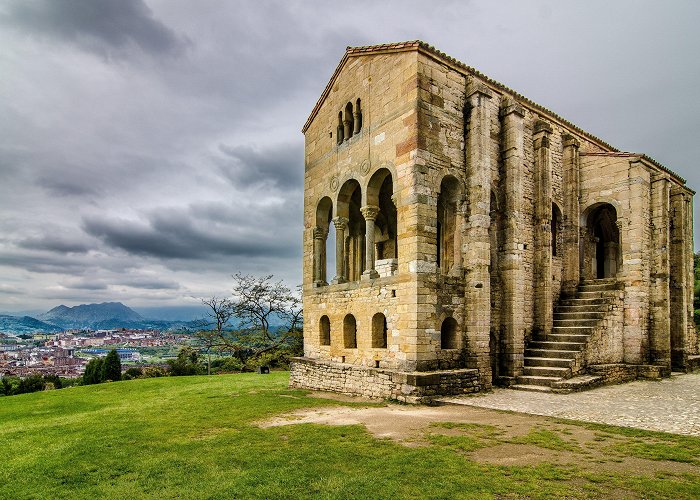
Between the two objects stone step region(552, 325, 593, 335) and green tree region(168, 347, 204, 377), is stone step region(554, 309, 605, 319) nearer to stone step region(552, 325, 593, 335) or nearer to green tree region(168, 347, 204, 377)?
stone step region(552, 325, 593, 335)

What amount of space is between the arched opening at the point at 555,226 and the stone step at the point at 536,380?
6.33 m

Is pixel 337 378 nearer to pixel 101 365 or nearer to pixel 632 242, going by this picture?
pixel 632 242

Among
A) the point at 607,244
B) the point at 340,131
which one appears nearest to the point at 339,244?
the point at 340,131

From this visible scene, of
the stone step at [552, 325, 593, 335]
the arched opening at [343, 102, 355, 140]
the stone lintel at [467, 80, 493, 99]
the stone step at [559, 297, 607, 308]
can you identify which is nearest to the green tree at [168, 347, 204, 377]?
the arched opening at [343, 102, 355, 140]

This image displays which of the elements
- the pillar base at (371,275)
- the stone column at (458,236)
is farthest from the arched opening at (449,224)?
the pillar base at (371,275)

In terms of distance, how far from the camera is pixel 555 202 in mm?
18188

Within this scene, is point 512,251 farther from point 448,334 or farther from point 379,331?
point 379,331

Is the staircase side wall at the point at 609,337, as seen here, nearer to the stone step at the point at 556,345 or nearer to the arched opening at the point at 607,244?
the stone step at the point at 556,345

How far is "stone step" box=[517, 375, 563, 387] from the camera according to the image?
1341 centimetres

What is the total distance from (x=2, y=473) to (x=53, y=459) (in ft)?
2.25

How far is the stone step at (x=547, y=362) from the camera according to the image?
46.6 feet

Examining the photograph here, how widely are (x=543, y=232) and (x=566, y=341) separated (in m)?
3.99

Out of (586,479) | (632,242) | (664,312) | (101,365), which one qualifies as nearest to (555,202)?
(632,242)

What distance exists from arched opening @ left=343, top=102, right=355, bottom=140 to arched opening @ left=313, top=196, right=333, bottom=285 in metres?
2.76
